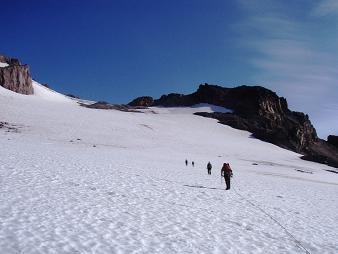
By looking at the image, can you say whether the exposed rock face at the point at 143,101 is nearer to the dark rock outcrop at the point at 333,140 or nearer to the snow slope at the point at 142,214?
the dark rock outcrop at the point at 333,140

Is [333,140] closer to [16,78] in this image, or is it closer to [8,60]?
[16,78]

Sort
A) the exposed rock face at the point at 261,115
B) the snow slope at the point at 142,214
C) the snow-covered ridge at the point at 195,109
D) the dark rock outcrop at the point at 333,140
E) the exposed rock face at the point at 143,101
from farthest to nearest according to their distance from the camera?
the exposed rock face at the point at 143,101 → the snow-covered ridge at the point at 195,109 → the dark rock outcrop at the point at 333,140 → the exposed rock face at the point at 261,115 → the snow slope at the point at 142,214

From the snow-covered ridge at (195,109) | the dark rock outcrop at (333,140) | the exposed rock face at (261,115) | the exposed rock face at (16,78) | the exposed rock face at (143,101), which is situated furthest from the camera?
the exposed rock face at (143,101)

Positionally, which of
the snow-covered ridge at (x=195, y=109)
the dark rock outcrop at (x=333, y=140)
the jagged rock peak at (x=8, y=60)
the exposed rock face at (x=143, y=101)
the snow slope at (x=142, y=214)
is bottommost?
the snow slope at (x=142, y=214)

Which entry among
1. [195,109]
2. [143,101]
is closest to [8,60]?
[143,101]

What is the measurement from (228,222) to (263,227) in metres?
1.32

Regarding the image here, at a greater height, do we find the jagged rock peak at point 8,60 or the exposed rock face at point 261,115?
the jagged rock peak at point 8,60

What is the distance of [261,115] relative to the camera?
108 metres

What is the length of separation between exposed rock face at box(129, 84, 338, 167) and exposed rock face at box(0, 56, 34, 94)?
44231 millimetres

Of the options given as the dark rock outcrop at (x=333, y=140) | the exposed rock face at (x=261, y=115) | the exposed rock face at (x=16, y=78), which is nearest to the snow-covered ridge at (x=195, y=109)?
the exposed rock face at (x=261, y=115)

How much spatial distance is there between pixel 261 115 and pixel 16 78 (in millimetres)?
65156

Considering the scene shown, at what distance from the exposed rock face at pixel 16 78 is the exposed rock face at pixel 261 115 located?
44.2 metres

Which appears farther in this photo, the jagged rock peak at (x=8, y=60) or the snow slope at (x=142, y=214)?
the jagged rock peak at (x=8, y=60)

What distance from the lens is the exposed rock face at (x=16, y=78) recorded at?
3216 inches
